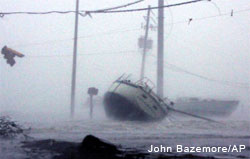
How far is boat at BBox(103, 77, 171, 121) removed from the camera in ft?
71.1

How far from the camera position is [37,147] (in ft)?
27.5

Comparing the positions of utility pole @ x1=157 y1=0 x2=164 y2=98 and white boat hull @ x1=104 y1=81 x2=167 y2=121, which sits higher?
utility pole @ x1=157 y1=0 x2=164 y2=98

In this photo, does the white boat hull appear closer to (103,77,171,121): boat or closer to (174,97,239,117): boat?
(103,77,171,121): boat

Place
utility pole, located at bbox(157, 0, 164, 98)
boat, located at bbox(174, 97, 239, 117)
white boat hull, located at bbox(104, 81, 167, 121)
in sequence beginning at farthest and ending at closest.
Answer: boat, located at bbox(174, 97, 239, 117)
utility pole, located at bbox(157, 0, 164, 98)
white boat hull, located at bbox(104, 81, 167, 121)

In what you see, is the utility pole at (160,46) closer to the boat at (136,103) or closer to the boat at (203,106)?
the boat at (136,103)

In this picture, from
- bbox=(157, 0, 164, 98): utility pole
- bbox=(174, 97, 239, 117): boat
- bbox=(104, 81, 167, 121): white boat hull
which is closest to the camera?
bbox=(104, 81, 167, 121): white boat hull

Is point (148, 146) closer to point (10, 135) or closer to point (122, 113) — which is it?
point (10, 135)

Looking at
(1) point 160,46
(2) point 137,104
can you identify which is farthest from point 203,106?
(2) point 137,104

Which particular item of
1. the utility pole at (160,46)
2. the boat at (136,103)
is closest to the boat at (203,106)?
the utility pole at (160,46)

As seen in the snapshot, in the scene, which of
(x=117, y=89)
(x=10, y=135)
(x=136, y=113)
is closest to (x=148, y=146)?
(x=10, y=135)

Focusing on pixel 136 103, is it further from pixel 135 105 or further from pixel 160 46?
pixel 160 46

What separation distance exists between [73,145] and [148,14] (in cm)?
2721

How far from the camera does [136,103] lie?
852 inches

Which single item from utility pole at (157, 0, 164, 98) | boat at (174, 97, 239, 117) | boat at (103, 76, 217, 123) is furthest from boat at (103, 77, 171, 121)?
boat at (174, 97, 239, 117)
